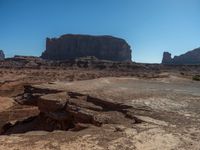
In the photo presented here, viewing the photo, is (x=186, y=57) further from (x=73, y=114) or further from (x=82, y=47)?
(x=73, y=114)

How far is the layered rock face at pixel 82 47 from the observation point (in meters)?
151

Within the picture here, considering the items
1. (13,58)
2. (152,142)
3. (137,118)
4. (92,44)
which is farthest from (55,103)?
(92,44)

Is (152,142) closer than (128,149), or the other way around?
(128,149)

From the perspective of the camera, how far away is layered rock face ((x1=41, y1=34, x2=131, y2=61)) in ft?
495

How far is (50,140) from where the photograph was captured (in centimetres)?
895

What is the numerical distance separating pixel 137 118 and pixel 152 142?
9.50 feet

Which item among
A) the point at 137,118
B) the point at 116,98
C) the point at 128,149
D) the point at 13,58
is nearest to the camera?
the point at 128,149

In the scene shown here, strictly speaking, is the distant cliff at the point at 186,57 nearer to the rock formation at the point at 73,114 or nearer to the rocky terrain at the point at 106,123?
the rocky terrain at the point at 106,123

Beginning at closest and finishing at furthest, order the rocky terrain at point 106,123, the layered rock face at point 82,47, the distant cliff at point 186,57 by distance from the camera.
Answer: the rocky terrain at point 106,123, the layered rock face at point 82,47, the distant cliff at point 186,57

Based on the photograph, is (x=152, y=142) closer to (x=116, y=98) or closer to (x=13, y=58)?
(x=116, y=98)

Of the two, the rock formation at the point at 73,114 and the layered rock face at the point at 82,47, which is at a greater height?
the layered rock face at the point at 82,47

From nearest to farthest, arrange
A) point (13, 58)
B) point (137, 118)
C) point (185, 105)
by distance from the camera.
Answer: point (137, 118)
point (185, 105)
point (13, 58)

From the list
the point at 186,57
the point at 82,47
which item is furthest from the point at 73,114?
the point at 186,57

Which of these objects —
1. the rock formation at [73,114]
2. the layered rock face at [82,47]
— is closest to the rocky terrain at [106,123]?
the rock formation at [73,114]
